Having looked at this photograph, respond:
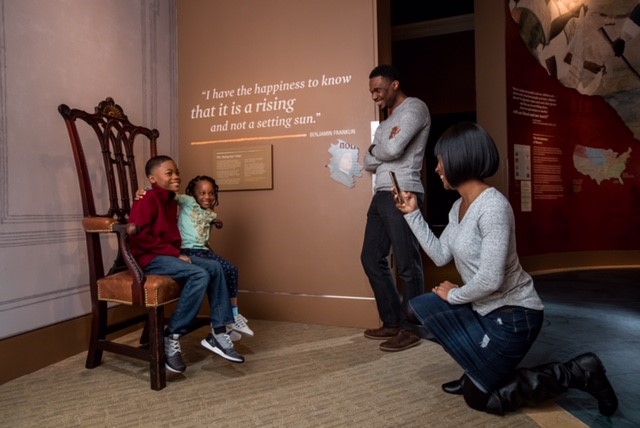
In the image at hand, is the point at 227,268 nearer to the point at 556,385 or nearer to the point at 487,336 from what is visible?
the point at 487,336

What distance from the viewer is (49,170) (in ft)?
8.84

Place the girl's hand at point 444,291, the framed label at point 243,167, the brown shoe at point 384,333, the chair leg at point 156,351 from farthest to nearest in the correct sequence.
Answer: the framed label at point 243,167, the brown shoe at point 384,333, the chair leg at point 156,351, the girl's hand at point 444,291

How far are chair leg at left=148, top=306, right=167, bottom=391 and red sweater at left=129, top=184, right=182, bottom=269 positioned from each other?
362 millimetres

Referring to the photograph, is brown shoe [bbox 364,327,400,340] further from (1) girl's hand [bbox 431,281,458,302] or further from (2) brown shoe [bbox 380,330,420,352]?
(1) girl's hand [bbox 431,281,458,302]

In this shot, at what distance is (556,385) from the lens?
6.05 feet

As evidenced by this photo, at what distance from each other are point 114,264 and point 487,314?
2183 mm

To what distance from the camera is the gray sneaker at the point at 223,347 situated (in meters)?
2.39

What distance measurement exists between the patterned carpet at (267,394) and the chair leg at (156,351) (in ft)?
0.18

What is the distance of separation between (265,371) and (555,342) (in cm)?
203

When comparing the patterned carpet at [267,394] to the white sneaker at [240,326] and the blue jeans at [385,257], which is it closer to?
the white sneaker at [240,326]

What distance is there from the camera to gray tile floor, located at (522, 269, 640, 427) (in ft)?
6.57

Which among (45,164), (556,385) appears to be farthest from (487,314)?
(45,164)

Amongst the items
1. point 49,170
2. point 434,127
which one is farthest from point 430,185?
point 49,170

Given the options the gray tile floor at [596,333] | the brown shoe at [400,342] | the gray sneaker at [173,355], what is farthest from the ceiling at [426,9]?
the gray sneaker at [173,355]
